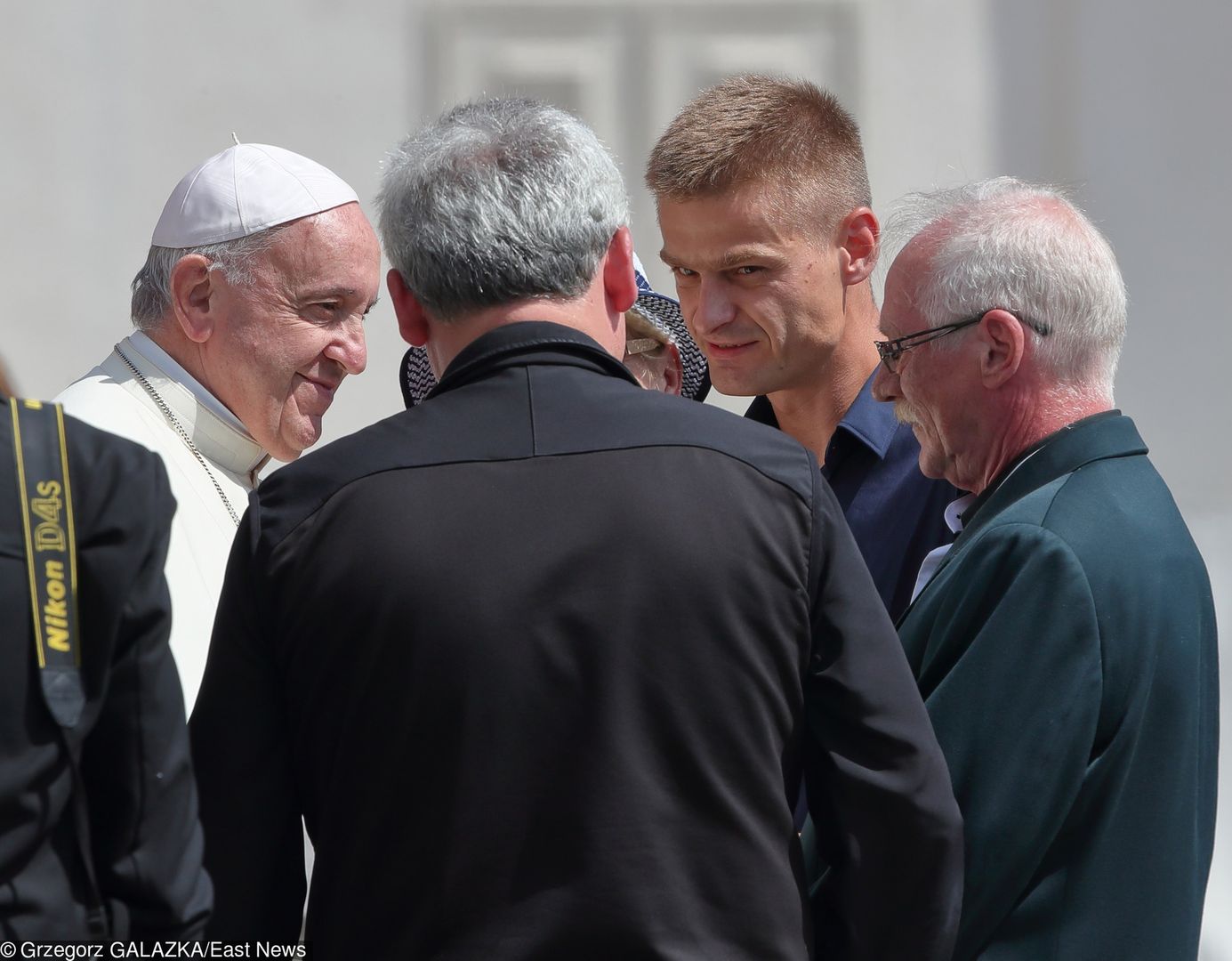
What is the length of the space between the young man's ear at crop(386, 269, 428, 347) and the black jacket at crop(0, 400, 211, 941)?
0.38 metres

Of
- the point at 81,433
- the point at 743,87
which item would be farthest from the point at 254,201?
the point at 81,433

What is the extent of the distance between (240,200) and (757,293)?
989 millimetres

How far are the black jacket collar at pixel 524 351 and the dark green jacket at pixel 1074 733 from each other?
23.3 inches

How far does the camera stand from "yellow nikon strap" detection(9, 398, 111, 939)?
4.88ft

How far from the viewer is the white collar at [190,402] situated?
2943 millimetres

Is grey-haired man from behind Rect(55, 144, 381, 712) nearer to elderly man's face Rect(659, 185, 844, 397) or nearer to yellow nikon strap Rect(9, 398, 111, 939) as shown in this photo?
elderly man's face Rect(659, 185, 844, 397)

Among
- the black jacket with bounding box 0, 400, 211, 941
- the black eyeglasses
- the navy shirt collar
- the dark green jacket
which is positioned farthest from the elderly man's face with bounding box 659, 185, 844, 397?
the black jacket with bounding box 0, 400, 211, 941

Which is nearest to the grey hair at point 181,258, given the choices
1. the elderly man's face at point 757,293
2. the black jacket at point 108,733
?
the elderly man's face at point 757,293

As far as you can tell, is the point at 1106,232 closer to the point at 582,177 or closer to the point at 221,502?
the point at 221,502

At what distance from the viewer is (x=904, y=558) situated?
2.74 metres

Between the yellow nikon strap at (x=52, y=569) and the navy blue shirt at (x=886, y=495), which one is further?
the navy blue shirt at (x=886, y=495)

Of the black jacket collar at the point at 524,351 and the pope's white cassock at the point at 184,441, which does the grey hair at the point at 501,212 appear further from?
the pope's white cassock at the point at 184,441

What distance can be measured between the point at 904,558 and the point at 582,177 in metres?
1.18

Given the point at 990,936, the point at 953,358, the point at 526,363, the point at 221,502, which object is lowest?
the point at 990,936
